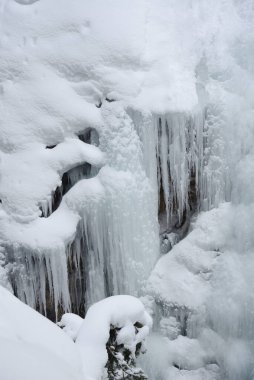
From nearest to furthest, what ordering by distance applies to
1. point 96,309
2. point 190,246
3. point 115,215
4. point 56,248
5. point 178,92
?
1. point 96,309
2. point 56,248
3. point 115,215
4. point 178,92
5. point 190,246

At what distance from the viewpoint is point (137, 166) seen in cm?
475

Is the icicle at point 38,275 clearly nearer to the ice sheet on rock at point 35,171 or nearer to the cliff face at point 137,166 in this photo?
the cliff face at point 137,166

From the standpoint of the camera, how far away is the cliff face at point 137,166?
4.49 meters

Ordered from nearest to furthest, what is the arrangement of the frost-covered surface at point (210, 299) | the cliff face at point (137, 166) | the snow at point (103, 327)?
the snow at point (103, 327)
the cliff face at point (137, 166)
the frost-covered surface at point (210, 299)

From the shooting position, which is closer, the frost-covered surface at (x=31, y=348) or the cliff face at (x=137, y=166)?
the frost-covered surface at (x=31, y=348)

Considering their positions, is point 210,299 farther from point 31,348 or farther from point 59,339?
point 31,348

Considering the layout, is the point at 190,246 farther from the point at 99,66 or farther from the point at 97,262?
the point at 99,66

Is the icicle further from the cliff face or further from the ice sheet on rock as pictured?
the ice sheet on rock

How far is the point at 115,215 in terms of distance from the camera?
460cm

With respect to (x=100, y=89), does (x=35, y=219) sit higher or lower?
lower

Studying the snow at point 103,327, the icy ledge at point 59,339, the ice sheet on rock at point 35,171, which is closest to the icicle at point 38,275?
the ice sheet on rock at point 35,171

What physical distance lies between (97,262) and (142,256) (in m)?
0.45

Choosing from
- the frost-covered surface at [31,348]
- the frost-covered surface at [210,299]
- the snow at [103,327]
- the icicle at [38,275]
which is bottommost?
the frost-covered surface at [210,299]

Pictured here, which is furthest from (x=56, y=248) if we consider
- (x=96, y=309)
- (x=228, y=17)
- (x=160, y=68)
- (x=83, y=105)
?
(x=228, y=17)
